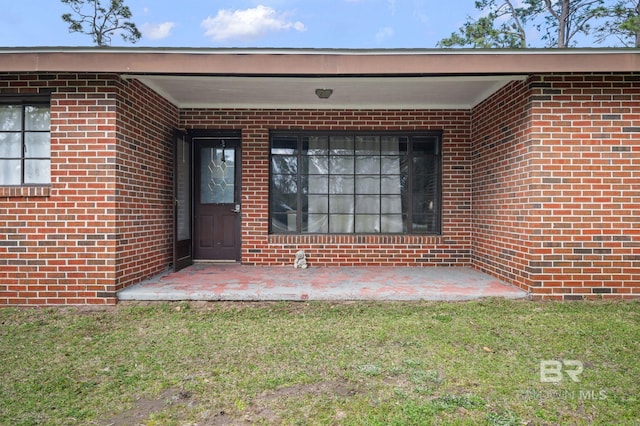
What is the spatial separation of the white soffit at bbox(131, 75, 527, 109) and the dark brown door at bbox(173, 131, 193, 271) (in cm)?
73

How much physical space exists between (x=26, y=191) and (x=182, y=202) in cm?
220

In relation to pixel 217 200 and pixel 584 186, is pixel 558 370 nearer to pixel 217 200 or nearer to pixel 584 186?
pixel 584 186

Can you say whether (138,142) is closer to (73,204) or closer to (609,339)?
(73,204)

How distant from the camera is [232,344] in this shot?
3.47 metres

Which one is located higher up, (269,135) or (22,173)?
(269,135)

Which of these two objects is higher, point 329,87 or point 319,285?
point 329,87

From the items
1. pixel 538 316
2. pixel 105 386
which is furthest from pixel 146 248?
pixel 538 316

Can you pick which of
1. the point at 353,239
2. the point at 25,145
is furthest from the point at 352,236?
the point at 25,145

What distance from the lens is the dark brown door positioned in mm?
6082

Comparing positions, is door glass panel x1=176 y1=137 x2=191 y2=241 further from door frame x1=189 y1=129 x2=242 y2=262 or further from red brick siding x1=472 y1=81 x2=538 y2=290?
red brick siding x1=472 y1=81 x2=538 y2=290

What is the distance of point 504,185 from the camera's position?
18.0 feet

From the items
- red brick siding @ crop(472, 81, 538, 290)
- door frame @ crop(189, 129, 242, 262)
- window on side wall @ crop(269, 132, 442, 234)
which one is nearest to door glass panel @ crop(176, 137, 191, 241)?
door frame @ crop(189, 129, 242, 262)

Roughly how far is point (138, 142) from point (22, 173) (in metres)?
1.33

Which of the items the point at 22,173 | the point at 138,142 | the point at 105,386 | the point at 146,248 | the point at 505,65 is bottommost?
the point at 105,386
